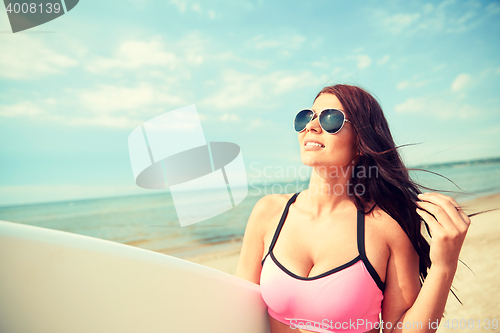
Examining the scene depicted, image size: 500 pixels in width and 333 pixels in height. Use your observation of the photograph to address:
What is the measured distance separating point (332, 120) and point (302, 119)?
19 cm

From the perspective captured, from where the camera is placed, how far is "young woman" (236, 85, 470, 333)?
1202 millimetres

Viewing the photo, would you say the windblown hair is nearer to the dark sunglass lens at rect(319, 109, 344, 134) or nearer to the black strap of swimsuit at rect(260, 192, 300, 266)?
the dark sunglass lens at rect(319, 109, 344, 134)

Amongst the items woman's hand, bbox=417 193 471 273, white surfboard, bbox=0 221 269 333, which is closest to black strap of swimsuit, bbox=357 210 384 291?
woman's hand, bbox=417 193 471 273

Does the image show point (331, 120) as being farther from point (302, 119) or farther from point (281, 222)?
point (281, 222)

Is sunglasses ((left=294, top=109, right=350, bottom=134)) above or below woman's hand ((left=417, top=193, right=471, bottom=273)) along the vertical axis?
above

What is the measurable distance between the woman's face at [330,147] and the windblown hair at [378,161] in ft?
0.14

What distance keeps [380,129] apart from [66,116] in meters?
33.5

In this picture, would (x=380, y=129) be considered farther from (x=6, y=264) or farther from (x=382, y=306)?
(x=6, y=264)

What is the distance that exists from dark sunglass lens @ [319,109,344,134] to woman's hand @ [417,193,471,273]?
55 centimetres

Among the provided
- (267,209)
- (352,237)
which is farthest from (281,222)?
(352,237)

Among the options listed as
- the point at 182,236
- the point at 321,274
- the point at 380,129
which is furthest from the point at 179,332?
the point at 182,236

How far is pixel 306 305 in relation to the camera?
134 centimetres

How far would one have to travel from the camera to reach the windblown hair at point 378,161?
1.46 meters

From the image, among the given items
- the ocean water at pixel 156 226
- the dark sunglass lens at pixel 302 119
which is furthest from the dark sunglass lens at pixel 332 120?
the ocean water at pixel 156 226
